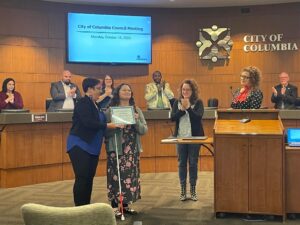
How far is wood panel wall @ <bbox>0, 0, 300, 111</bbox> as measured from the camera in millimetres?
9328

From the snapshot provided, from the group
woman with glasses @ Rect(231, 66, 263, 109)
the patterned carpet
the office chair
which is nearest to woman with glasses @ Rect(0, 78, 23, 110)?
the patterned carpet

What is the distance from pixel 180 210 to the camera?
531cm

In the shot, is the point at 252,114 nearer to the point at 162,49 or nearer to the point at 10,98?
the point at 10,98

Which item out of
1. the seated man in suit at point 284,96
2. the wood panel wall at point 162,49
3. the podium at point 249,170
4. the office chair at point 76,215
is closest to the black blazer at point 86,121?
the podium at point 249,170

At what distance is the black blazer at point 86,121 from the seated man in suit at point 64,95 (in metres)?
3.43

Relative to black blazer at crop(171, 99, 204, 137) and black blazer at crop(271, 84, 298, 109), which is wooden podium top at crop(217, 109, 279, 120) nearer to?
black blazer at crop(171, 99, 204, 137)

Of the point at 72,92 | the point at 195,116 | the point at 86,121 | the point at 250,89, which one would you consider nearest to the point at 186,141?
the point at 195,116

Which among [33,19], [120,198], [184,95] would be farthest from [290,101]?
[33,19]

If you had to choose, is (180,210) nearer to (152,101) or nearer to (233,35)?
(152,101)

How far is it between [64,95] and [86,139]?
3.89 m

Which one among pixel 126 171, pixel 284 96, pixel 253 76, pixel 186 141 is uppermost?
pixel 253 76

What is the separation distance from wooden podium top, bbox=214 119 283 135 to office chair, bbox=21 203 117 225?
286 centimetres

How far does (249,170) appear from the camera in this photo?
15.6ft

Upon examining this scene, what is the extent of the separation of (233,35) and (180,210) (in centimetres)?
595
